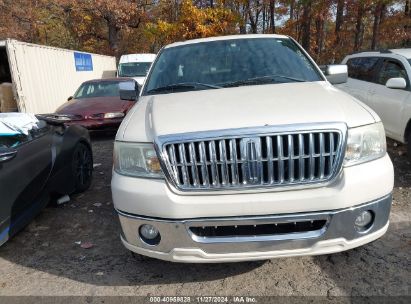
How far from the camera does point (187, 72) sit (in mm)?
4055

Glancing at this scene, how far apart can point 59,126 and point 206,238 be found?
3128 mm

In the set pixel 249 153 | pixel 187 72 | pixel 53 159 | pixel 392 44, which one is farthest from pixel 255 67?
pixel 392 44

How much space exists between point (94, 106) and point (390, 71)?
6.36 meters

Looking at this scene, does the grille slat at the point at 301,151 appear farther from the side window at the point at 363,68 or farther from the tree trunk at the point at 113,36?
the tree trunk at the point at 113,36

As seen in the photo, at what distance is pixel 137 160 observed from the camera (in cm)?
275

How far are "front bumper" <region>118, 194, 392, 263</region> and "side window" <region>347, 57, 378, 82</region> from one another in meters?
4.87

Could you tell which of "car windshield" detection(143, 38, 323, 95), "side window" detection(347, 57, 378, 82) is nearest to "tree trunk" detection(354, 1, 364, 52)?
"side window" detection(347, 57, 378, 82)

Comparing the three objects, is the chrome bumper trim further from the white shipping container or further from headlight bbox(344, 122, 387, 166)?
the white shipping container

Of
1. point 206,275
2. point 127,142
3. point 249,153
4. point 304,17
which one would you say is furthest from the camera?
point 304,17

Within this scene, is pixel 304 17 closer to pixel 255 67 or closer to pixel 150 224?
pixel 255 67

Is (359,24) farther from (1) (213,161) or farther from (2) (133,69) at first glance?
(1) (213,161)

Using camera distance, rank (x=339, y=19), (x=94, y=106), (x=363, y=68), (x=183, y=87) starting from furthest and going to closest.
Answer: (x=339, y=19) → (x=94, y=106) → (x=363, y=68) → (x=183, y=87)

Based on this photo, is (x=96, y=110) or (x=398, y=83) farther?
(x=96, y=110)

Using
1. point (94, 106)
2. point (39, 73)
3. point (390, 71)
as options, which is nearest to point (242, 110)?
point (390, 71)
